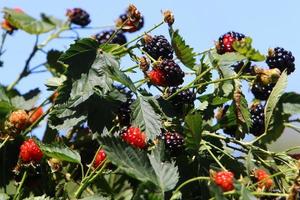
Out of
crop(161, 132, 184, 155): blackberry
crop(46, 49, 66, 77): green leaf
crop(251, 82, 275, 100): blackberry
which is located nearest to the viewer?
crop(161, 132, 184, 155): blackberry

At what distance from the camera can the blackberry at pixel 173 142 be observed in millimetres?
2236

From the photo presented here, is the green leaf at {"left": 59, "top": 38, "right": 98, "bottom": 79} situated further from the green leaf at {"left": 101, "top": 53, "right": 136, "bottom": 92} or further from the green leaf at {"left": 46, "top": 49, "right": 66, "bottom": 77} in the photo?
the green leaf at {"left": 46, "top": 49, "right": 66, "bottom": 77}

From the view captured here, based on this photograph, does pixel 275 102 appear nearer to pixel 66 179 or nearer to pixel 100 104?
pixel 100 104

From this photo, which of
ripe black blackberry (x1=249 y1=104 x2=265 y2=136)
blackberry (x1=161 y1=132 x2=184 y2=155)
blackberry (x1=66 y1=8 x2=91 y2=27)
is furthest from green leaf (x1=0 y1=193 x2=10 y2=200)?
blackberry (x1=66 y1=8 x2=91 y2=27)

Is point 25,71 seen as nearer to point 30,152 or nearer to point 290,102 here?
point 30,152

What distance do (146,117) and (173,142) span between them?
122 millimetres

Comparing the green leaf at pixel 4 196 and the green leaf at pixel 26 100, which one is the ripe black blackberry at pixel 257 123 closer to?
the green leaf at pixel 4 196

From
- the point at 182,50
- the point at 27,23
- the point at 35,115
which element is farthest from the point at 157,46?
the point at 27,23

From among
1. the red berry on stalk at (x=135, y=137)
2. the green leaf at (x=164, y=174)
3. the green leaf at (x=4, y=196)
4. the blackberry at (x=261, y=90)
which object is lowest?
the green leaf at (x=4, y=196)

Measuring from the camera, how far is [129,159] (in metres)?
1.91

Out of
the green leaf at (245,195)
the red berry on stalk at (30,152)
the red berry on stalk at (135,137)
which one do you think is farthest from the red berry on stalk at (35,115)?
the green leaf at (245,195)

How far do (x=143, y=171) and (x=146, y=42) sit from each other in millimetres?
749

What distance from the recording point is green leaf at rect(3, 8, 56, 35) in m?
3.07

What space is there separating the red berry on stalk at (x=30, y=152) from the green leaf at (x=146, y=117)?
1.08 ft
